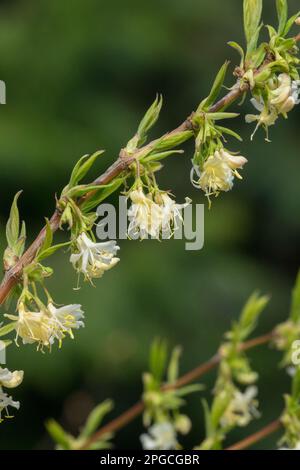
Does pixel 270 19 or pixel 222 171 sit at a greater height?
pixel 270 19

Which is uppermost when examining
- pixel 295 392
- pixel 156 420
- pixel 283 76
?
pixel 283 76

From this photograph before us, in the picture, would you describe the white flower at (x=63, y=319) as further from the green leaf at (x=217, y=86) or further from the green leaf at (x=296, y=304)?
the green leaf at (x=296, y=304)

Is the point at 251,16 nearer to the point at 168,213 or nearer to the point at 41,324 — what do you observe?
the point at 168,213

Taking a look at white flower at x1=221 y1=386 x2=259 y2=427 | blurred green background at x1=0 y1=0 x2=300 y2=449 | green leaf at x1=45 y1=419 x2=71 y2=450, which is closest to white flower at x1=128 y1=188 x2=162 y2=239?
green leaf at x1=45 y1=419 x2=71 y2=450

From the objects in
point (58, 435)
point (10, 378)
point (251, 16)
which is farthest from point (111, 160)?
point (10, 378)

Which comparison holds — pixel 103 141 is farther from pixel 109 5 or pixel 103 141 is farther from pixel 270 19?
pixel 270 19

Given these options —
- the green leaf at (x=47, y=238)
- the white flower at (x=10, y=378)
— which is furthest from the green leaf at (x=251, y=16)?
the white flower at (x=10, y=378)
